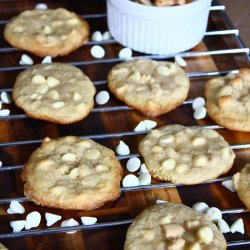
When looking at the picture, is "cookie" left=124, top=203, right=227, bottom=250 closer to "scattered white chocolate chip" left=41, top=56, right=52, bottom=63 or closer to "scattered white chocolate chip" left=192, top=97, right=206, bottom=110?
"scattered white chocolate chip" left=192, top=97, right=206, bottom=110

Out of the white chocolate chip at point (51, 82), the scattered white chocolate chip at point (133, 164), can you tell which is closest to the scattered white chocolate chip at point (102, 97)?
the white chocolate chip at point (51, 82)

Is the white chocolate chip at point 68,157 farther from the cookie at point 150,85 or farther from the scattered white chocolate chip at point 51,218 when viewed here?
the cookie at point 150,85

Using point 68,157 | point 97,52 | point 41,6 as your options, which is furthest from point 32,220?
point 41,6

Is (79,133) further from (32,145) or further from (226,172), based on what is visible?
(226,172)

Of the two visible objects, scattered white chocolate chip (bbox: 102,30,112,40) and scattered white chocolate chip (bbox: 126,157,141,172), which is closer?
scattered white chocolate chip (bbox: 126,157,141,172)

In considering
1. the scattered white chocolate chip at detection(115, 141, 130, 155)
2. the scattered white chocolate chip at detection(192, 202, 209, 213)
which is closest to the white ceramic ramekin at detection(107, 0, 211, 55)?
the scattered white chocolate chip at detection(115, 141, 130, 155)

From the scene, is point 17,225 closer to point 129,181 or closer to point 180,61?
point 129,181

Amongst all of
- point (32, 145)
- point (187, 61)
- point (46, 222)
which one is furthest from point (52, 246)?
point (187, 61)

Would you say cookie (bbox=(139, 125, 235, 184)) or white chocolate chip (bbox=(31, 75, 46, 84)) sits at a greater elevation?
white chocolate chip (bbox=(31, 75, 46, 84))
